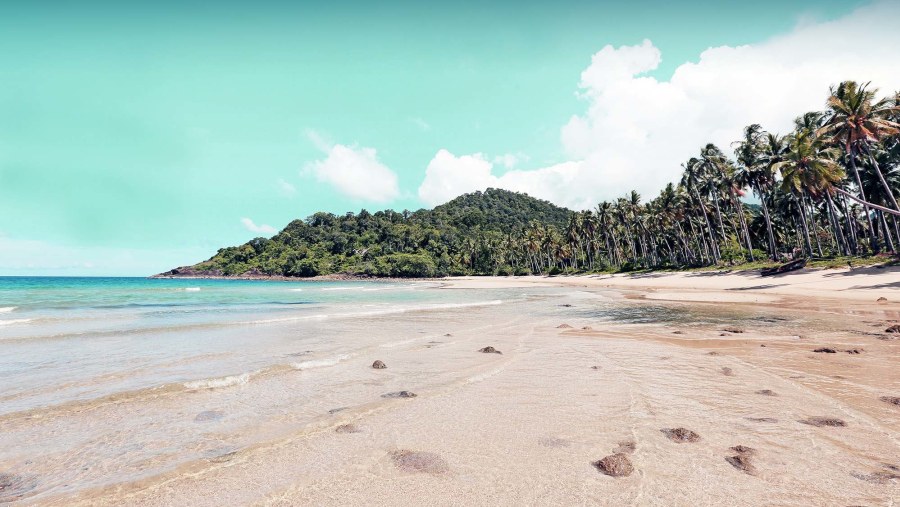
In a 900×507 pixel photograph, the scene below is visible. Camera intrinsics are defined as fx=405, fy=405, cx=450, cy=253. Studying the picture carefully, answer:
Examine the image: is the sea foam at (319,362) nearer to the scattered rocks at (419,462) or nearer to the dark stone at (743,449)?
the scattered rocks at (419,462)

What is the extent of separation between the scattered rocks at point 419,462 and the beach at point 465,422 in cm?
4

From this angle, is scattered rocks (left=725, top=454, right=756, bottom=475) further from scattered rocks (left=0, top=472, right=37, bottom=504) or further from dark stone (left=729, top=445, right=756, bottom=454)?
scattered rocks (left=0, top=472, right=37, bottom=504)

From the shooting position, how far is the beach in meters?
4.44

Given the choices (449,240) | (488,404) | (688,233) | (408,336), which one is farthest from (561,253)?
(488,404)

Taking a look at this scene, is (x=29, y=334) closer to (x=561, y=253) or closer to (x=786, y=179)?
(x=786, y=179)

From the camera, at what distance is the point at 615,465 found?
4.73 meters

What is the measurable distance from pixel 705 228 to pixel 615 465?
307 ft

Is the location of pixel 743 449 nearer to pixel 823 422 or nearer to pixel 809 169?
pixel 823 422

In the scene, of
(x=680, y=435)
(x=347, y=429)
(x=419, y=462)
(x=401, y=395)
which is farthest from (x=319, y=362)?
(x=680, y=435)

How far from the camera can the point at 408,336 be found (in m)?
15.9

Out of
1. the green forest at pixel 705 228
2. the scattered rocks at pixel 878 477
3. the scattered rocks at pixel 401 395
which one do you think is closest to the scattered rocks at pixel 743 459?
the scattered rocks at pixel 878 477

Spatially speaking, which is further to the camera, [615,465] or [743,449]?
[743,449]

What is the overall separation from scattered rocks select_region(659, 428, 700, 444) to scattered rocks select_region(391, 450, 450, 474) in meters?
3.17

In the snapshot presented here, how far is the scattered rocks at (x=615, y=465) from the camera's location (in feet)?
15.1
